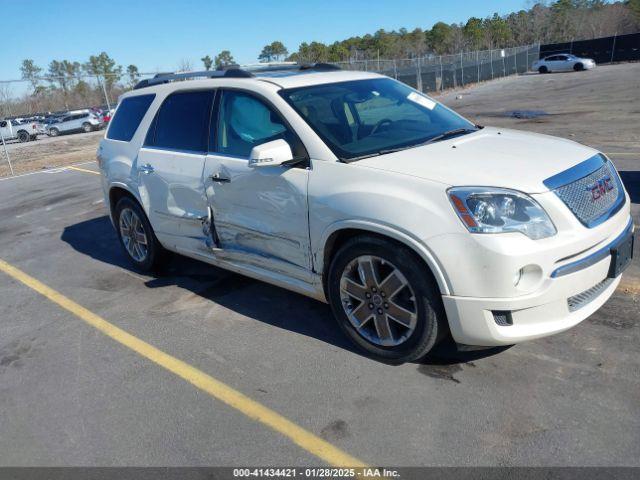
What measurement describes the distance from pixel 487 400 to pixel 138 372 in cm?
227

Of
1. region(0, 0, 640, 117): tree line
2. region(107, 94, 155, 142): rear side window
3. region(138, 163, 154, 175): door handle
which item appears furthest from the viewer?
region(0, 0, 640, 117): tree line

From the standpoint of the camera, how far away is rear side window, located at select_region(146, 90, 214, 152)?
4.49m

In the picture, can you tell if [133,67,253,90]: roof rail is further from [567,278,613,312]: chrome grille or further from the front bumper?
[567,278,613,312]: chrome grille

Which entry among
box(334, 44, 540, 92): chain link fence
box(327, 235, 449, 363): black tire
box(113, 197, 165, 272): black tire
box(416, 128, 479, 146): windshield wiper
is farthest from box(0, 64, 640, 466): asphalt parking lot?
box(334, 44, 540, 92): chain link fence

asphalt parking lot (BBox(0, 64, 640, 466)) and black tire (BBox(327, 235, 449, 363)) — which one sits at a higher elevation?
black tire (BBox(327, 235, 449, 363))

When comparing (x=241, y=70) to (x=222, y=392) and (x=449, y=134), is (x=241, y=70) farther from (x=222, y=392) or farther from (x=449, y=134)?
(x=222, y=392)

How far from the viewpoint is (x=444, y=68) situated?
35625mm

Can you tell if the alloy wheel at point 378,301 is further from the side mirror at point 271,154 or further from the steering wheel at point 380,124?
the steering wheel at point 380,124

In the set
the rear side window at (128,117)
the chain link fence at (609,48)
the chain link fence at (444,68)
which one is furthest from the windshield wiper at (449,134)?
the chain link fence at (609,48)

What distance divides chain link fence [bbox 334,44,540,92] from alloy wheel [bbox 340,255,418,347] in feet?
85.2

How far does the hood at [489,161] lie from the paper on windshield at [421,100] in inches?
26.9

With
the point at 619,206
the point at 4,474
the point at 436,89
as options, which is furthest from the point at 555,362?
the point at 436,89

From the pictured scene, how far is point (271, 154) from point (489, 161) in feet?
4.40

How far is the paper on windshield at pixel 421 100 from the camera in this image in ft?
14.6
